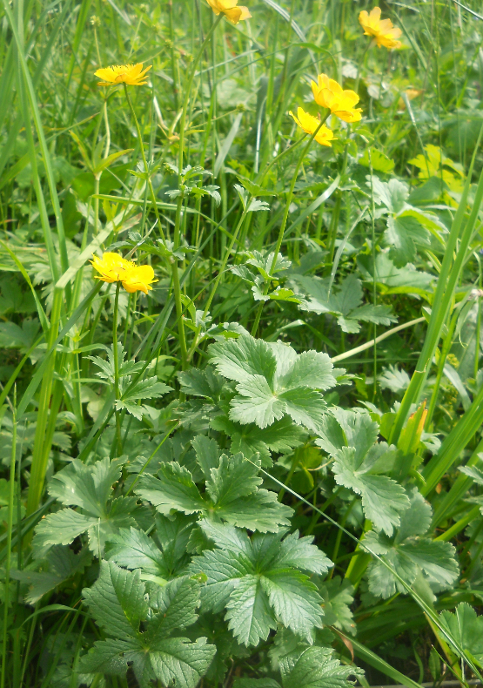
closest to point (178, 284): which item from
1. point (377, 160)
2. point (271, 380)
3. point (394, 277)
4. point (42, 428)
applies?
point (271, 380)

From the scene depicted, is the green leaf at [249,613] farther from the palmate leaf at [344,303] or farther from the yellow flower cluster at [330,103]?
the yellow flower cluster at [330,103]

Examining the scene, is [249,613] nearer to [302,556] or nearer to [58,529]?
[302,556]

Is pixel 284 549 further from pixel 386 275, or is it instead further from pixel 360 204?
pixel 360 204

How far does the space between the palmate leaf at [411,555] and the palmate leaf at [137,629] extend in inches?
16.2

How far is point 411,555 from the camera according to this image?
3.67 feet

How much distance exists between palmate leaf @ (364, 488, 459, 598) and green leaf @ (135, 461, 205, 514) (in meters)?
0.39

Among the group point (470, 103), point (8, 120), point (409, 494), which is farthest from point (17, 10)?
point (470, 103)

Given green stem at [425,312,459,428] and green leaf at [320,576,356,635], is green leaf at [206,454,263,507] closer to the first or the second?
green leaf at [320,576,356,635]

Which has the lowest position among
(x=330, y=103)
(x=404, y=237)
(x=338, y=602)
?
(x=338, y=602)

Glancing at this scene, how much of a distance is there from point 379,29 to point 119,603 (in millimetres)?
1771

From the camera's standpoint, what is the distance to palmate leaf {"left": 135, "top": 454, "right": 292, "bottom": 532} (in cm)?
100

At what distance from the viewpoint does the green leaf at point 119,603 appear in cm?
88

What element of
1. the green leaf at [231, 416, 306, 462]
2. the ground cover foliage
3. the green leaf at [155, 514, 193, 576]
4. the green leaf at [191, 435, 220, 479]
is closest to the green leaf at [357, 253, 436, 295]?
the ground cover foliage

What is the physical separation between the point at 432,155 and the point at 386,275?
2.36 ft
